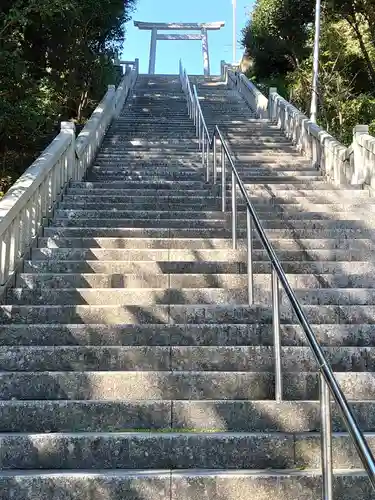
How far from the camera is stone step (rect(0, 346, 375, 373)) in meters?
3.63

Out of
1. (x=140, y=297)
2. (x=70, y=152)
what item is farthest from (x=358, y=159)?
(x=140, y=297)

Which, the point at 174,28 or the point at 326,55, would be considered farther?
the point at 174,28

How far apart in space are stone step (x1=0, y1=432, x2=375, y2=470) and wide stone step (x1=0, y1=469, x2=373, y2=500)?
0.65 ft

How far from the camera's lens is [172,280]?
4754 millimetres

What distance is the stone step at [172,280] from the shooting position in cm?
473

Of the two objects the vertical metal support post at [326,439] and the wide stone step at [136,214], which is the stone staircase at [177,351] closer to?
the wide stone step at [136,214]

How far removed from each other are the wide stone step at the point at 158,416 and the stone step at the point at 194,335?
0.81 meters

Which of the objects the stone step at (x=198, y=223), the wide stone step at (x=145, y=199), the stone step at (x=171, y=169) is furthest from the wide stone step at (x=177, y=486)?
the stone step at (x=171, y=169)

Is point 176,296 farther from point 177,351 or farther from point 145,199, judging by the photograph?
point 145,199

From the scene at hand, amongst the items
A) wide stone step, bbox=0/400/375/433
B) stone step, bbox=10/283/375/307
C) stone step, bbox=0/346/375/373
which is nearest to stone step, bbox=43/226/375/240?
stone step, bbox=10/283/375/307

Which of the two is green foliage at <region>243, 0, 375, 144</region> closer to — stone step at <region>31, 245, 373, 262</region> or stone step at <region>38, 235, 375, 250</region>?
stone step at <region>38, 235, 375, 250</region>

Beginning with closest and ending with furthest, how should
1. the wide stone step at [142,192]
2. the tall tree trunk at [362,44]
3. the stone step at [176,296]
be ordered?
the stone step at [176,296]
the wide stone step at [142,192]
the tall tree trunk at [362,44]

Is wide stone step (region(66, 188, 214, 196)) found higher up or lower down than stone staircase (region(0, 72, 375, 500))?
higher up

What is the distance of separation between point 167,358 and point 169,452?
2.90 ft
